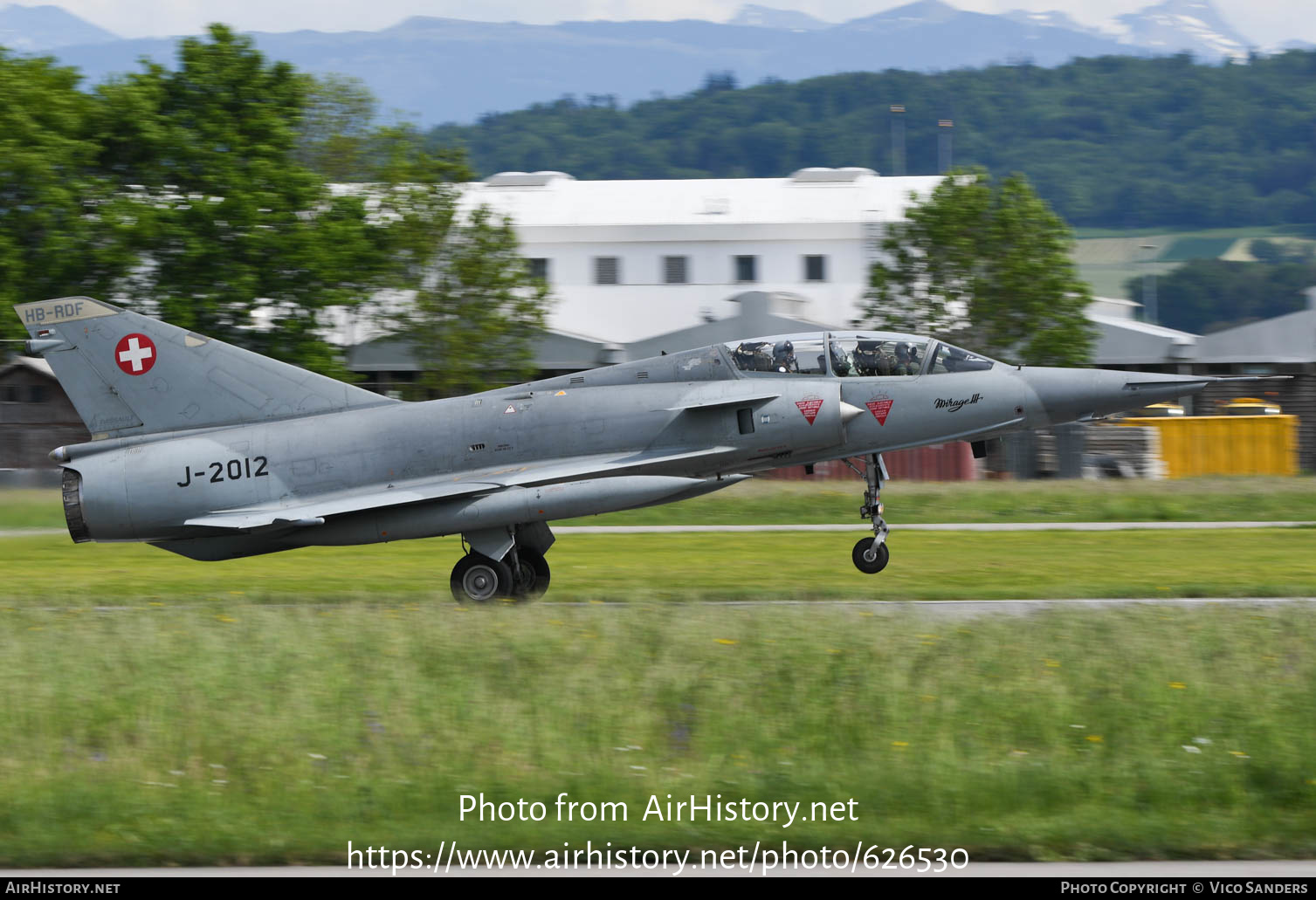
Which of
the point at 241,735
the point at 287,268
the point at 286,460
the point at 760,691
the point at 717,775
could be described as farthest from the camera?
the point at 287,268

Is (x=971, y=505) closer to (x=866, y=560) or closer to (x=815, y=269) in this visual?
(x=866, y=560)

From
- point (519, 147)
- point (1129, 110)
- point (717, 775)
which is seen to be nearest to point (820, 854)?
point (717, 775)

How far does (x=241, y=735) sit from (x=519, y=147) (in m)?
174

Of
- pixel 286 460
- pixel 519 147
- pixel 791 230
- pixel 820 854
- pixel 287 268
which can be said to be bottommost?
pixel 820 854

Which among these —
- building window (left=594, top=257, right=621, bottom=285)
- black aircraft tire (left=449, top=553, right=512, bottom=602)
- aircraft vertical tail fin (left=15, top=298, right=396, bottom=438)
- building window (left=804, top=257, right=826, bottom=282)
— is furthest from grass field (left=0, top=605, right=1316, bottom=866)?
building window (left=594, top=257, right=621, bottom=285)

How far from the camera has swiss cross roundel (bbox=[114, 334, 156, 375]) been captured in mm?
15688

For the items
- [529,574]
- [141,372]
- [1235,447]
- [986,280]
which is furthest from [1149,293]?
[141,372]

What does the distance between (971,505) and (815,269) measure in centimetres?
4133

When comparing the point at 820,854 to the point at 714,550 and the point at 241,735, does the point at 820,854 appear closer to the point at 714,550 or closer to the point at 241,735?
the point at 241,735

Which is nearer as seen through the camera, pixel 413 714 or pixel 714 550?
pixel 413 714

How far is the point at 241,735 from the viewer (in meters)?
8.87

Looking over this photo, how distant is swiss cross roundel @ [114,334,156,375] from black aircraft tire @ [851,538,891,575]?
868cm

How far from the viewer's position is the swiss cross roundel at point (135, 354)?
15688mm

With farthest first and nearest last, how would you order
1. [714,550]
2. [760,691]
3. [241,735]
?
[714,550] < [760,691] < [241,735]
